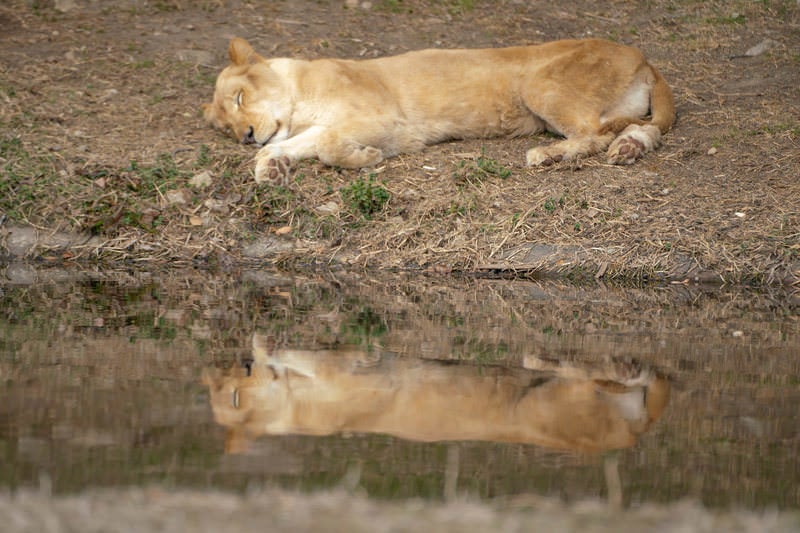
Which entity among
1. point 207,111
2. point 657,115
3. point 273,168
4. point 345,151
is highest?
point 657,115

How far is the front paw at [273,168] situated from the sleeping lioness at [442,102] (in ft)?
0.25

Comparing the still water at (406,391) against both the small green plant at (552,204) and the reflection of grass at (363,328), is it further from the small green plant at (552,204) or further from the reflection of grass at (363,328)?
the small green plant at (552,204)

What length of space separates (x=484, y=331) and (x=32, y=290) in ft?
7.93

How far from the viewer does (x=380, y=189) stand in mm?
6664

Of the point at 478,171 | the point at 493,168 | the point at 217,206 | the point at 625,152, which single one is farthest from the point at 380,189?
the point at 625,152

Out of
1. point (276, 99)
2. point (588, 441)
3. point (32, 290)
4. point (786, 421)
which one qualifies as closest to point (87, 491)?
point (588, 441)

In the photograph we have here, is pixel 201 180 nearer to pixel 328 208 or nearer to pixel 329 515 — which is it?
pixel 328 208

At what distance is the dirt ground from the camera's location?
6.21m

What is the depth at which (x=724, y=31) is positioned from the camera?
9453 mm

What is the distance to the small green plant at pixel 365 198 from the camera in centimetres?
662

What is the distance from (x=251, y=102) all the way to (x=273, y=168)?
2.63ft

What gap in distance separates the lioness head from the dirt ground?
0.18 metres

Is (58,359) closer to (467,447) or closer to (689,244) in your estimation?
(467,447)

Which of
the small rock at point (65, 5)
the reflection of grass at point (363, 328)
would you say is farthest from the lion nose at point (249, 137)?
the small rock at point (65, 5)
